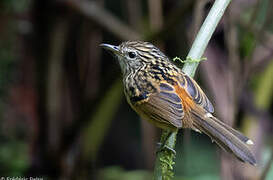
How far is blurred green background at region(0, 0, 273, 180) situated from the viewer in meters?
4.96

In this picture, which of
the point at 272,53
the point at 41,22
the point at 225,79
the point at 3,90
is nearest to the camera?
the point at 272,53

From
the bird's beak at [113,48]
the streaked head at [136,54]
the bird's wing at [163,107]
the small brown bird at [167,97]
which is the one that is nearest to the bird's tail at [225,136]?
the small brown bird at [167,97]

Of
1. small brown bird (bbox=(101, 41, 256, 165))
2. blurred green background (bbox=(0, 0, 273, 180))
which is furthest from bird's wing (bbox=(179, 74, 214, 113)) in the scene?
blurred green background (bbox=(0, 0, 273, 180))

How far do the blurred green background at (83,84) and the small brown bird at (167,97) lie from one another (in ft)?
3.39

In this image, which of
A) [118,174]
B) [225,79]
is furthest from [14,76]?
[225,79]

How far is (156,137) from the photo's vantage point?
531 cm

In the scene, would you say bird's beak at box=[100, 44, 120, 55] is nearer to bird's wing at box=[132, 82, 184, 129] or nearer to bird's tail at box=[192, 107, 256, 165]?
bird's wing at box=[132, 82, 184, 129]

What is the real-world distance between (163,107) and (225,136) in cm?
50

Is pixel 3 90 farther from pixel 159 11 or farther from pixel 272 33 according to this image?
pixel 272 33

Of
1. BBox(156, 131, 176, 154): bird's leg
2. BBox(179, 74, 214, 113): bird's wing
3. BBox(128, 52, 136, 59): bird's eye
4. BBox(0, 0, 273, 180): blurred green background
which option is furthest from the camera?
BBox(0, 0, 273, 180): blurred green background

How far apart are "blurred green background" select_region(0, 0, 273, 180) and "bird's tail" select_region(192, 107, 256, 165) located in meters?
1.47

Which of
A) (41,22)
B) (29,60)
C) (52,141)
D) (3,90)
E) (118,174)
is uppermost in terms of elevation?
(41,22)

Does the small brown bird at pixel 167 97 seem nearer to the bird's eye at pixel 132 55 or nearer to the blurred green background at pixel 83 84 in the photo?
the bird's eye at pixel 132 55

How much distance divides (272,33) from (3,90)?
103 inches
